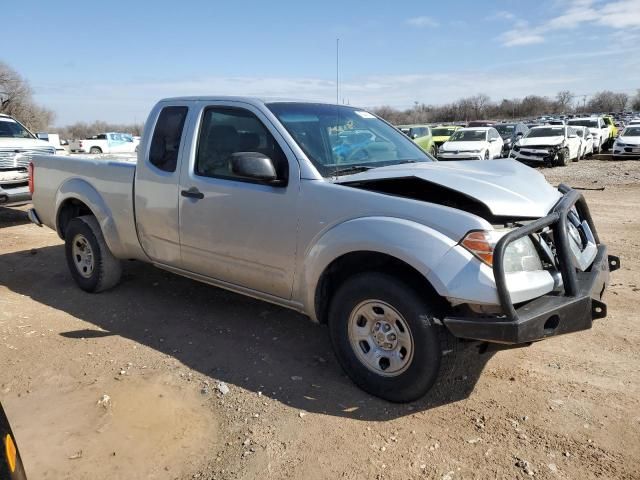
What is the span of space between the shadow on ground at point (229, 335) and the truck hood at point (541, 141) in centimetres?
1791

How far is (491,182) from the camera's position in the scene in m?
3.17

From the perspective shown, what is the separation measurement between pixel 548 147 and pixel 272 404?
1956 cm

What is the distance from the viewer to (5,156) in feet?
34.4

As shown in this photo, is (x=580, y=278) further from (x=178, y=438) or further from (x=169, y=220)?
(x=169, y=220)

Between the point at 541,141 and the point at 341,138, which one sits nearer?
the point at 341,138

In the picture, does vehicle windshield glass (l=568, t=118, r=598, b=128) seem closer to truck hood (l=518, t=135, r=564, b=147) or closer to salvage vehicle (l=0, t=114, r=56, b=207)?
truck hood (l=518, t=135, r=564, b=147)

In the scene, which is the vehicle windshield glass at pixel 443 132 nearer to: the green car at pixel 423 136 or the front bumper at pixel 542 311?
the green car at pixel 423 136

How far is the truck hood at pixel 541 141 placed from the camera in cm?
2009

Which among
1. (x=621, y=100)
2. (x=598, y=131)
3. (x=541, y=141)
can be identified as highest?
(x=621, y=100)

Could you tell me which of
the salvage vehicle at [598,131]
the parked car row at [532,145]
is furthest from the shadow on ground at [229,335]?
the salvage vehicle at [598,131]

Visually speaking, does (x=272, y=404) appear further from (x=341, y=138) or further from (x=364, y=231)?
(x=341, y=138)

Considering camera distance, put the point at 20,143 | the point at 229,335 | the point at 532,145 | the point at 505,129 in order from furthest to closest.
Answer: the point at 505,129 → the point at 532,145 → the point at 20,143 → the point at 229,335

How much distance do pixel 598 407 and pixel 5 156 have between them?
11.3 metres

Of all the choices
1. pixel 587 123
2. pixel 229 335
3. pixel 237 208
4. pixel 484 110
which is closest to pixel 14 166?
pixel 229 335
